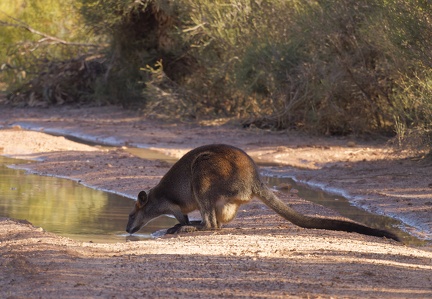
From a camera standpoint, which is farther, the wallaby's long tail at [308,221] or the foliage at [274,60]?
the foliage at [274,60]

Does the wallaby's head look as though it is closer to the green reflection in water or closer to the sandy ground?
the green reflection in water

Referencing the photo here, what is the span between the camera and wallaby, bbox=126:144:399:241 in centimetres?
970

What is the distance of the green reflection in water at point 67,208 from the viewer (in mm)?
10805

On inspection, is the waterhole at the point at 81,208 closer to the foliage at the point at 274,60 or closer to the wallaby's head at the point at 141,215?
the wallaby's head at the point at 141,215

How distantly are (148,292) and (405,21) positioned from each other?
1053 centimetres

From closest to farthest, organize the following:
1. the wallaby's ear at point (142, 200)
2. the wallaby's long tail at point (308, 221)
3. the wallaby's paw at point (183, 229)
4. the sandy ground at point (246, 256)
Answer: the sandy ground at point (246, 256) → the wallaby's long tail at point (308, 221) → the wallaby's paw at point (183, 229) → the wallaby's ear at point (142, 200)

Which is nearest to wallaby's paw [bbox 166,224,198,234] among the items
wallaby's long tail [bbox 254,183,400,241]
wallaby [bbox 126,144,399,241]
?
wallaby [bbox 126,144,399,241]

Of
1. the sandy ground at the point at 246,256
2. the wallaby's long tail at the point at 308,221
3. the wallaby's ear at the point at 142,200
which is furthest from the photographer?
the wallaby's ear at the point at 142,200

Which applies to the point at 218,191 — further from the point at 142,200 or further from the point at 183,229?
the point at 142,200

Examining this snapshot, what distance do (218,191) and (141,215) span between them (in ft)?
4.06

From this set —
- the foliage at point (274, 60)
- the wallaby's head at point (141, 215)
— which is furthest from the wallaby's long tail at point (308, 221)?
the foliage at point (274, 60)

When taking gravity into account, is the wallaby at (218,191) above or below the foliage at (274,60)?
below

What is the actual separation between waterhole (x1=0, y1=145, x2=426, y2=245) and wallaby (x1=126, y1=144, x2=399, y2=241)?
0.74m

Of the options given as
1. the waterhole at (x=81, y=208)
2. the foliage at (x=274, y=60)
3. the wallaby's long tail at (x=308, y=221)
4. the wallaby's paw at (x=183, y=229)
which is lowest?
the waterhole at (x=81, y=208)
